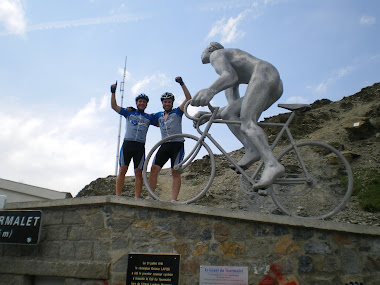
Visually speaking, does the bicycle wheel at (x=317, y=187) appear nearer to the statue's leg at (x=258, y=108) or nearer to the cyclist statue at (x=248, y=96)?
the cyclist statue at (x=248, y=96)

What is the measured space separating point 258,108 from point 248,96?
0.65 ft

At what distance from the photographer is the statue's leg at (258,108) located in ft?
15.1

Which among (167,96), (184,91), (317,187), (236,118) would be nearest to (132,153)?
(167,96)

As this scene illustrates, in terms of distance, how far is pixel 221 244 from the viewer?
415 cm

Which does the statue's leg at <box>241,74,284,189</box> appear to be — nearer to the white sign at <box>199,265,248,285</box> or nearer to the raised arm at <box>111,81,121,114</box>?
the white sign at <box>199,265,248,285</box>

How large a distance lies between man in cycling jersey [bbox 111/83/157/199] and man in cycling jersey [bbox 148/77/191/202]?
0.22m

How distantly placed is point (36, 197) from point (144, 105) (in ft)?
16.0

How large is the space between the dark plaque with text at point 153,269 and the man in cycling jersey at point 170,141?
0.94 m

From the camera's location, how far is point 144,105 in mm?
5535

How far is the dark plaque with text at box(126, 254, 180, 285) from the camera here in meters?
4.00

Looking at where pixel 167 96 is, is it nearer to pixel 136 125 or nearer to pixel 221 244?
pixel 136 125

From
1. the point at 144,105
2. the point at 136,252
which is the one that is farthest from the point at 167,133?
the point at 136,252

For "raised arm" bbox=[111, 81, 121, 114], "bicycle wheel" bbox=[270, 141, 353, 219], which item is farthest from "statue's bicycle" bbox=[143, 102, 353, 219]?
"raised arm" bbox=[111, 81, 121, 114]

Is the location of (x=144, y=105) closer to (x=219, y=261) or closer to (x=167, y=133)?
(x=167, y=133)
